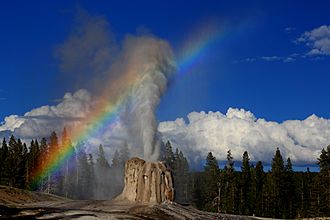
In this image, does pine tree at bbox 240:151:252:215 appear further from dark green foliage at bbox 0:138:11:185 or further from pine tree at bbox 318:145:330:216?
dark green foliage at bbox 0:138:11:185

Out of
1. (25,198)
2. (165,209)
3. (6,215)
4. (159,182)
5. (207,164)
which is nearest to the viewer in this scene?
(6,215)

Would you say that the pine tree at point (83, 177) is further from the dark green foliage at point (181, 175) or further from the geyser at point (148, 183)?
the geyser at point (148, 183)

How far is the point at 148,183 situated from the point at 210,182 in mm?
48954

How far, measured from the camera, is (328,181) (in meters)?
81.2

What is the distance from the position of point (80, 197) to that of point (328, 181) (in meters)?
61.8

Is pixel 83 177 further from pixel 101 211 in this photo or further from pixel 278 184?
pixel 101 211

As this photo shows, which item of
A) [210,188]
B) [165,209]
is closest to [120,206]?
[165,209]

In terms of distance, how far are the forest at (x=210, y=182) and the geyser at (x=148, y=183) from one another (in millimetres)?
37203

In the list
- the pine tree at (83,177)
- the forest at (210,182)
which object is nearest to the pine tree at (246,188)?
the forest at (210,182)

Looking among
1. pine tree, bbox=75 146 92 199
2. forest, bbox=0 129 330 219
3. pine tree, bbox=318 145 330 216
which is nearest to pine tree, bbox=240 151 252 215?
forest, bbox=0 129 330 219

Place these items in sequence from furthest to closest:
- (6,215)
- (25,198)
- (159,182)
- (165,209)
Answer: (25,198) → (159,182) → (165,209) → (6,215)

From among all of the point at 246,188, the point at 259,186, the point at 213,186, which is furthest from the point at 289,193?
the point at 213,186

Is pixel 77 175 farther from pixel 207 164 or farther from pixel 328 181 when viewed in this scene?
pixel 328 181

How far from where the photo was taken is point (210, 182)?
99938 mm
